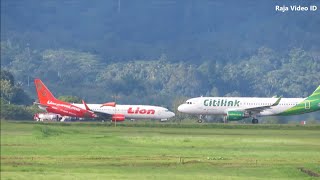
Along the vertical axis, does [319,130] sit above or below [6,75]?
below

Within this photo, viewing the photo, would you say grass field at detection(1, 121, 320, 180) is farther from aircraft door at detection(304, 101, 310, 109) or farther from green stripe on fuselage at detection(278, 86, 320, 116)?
aircraft door at detection(304, 101, 310, 109)

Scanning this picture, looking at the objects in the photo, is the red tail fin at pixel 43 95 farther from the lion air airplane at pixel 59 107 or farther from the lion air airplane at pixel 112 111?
the lion air airplane at pixel 112 111

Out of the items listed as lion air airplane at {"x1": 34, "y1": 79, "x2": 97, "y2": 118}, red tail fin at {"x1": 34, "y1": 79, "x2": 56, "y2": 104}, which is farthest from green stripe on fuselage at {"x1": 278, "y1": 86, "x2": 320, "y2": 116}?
red tail fin at {"x1": 34, "y1": 79, "x2": 56, "y2": 104}

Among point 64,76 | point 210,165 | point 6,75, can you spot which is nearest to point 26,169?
point 210,165

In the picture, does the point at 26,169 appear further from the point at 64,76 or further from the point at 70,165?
the point at 64,76

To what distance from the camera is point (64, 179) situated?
35.8 meters

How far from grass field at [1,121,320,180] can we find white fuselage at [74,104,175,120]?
1857 inches

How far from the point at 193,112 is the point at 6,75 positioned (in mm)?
54586

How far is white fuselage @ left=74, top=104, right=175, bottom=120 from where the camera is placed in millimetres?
117062

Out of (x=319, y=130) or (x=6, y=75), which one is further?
(x=6, y=75)

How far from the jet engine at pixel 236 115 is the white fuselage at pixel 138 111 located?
8655 millimetres

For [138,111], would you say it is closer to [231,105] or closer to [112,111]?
[112,111]

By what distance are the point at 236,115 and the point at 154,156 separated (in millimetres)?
65238

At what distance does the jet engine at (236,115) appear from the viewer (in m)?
113
